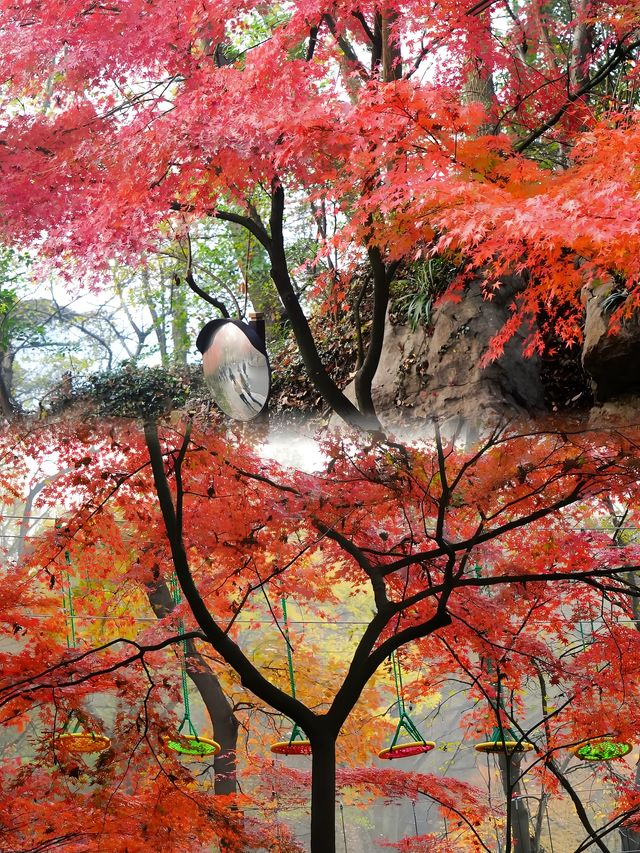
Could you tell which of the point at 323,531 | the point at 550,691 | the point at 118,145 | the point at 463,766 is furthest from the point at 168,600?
the point at 463,766

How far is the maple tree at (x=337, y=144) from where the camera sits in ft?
13.7

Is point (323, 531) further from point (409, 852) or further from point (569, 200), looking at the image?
point (409, 852)

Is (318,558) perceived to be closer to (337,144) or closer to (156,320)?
(156,320)

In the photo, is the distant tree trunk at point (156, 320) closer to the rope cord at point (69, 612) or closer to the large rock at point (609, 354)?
the rope cord at point (69, 612)

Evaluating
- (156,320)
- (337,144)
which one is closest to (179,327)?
(156,320)

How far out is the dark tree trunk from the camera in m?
Answer: 3.77

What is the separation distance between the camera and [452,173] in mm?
4219

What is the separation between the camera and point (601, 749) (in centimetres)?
530

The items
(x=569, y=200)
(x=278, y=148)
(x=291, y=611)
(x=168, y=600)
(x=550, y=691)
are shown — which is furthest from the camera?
(x=550, y=691)

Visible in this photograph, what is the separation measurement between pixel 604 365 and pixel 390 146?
84.6 inches

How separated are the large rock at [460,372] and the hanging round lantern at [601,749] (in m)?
2.24

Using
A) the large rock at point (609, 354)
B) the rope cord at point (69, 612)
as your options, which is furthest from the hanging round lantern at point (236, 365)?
the large rock at point (609, 354)

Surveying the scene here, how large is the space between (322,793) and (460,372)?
3.10m

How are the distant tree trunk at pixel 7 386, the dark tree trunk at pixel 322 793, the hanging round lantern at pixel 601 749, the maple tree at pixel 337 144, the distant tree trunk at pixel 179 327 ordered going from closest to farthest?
the dark tree trunk at pixel 322 793 < the maple tree at pixel 337 144 < the hanging round lantern at pixel 601 749 < the distant tree trunk at pixel 7 386 < the distant tree trunk at pixel 179 327
